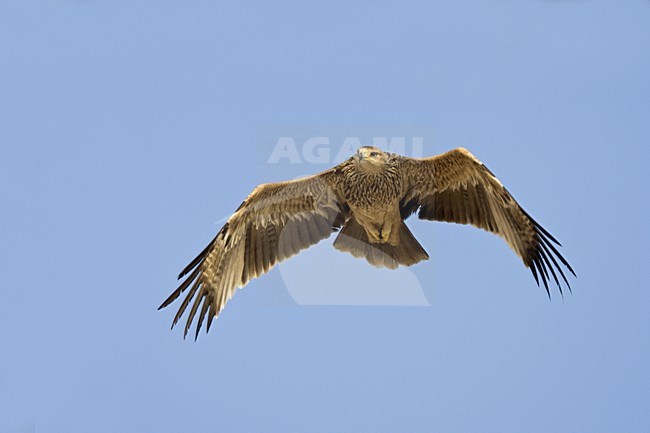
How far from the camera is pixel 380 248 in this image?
935 cm

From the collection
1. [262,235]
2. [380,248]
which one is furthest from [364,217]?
[262,235]

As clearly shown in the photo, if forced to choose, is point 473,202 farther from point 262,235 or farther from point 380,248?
point 262,235

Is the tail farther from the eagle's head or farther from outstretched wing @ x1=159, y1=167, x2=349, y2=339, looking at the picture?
the eagle's head

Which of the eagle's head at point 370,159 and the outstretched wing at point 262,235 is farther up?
the eagle's head at point 370,159

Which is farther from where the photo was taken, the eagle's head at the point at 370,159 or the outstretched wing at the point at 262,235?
the outstretched wing at the point at 262,235

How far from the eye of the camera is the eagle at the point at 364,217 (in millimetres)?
9047

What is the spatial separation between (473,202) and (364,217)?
110 cm

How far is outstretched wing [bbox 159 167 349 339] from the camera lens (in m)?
9.30

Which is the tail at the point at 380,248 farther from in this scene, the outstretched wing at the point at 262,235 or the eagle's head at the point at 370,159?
the eagle's head at the point at 370,159

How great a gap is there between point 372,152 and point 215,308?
2264 mm

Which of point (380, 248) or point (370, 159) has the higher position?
point (370, 159)

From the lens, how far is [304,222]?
961 cm

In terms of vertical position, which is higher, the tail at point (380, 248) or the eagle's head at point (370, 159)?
the eagle's head at point (370, 159)

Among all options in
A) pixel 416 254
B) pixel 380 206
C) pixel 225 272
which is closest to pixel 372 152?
pixel 380 206
